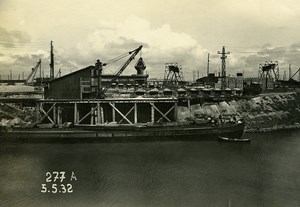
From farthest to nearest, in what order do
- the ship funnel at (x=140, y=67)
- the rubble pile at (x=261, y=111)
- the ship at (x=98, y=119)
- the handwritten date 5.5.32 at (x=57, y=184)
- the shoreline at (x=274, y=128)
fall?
the ship funnel at (x=140, y=67) → the rubble pile at (x=261, y=111) → the shoreline at (x=274, y=128) → the ship at (x=98, y=119) → the handwritten date 5.5.32 at (x=57, y=184)

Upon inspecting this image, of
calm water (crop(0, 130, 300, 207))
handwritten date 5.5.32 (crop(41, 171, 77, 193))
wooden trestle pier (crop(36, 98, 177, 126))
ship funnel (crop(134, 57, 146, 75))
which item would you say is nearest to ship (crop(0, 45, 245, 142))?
wooden trestle pier (crop(36, 98, 177, 126))

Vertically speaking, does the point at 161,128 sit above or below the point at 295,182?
above

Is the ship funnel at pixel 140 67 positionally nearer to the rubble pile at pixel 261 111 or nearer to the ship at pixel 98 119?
the rubble pile at pixel 261 111

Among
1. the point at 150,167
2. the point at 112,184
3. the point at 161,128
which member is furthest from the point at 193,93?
the point at 112,184

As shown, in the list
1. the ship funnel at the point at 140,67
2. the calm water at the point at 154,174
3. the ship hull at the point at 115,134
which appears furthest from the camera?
the ship funnel at the point at 140,67

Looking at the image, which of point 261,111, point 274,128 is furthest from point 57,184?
point 261,111

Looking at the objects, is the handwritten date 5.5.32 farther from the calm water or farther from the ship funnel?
the ship funnel

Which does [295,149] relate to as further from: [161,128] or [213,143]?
[161,128]

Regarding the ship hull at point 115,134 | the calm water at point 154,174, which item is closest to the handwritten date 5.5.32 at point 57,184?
the calm water at point 154,174
